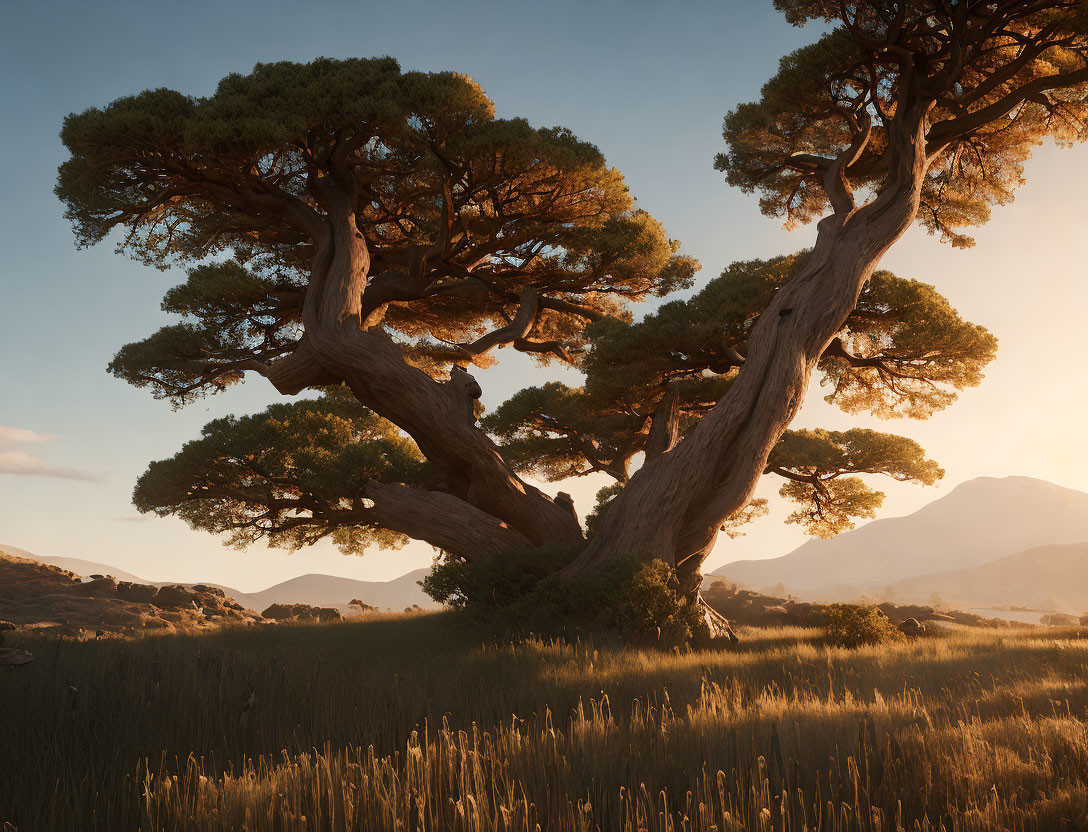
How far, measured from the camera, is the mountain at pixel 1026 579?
101750 mm

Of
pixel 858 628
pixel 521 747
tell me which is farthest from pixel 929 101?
pixel 521 747

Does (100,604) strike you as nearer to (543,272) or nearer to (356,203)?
(356,203)

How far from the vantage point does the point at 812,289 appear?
36.4 feet


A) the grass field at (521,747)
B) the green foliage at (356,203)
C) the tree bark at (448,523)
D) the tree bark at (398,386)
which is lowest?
the grass field at (521,747)

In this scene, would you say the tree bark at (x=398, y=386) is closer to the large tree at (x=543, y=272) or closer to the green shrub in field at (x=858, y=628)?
the large tree at (x=543, y=272)

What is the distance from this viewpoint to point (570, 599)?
9.77m

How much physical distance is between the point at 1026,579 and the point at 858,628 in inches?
5082

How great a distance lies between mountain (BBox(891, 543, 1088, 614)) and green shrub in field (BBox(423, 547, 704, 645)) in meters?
103

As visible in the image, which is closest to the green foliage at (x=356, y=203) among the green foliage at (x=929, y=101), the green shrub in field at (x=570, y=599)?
the green foliage at (x=929, y=101)

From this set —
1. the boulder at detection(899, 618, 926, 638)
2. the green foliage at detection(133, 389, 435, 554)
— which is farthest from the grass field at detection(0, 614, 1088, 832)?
the green foliage at detection(133, 389, 435, 554)

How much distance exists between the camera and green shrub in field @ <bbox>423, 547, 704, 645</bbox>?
943 cm

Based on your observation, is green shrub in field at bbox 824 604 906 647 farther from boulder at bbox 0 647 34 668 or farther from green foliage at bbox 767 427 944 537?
boulder at bbox 0 647 34 668

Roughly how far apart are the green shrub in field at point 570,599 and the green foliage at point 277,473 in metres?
4.32

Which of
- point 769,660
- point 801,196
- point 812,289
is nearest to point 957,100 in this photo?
point 801,196
